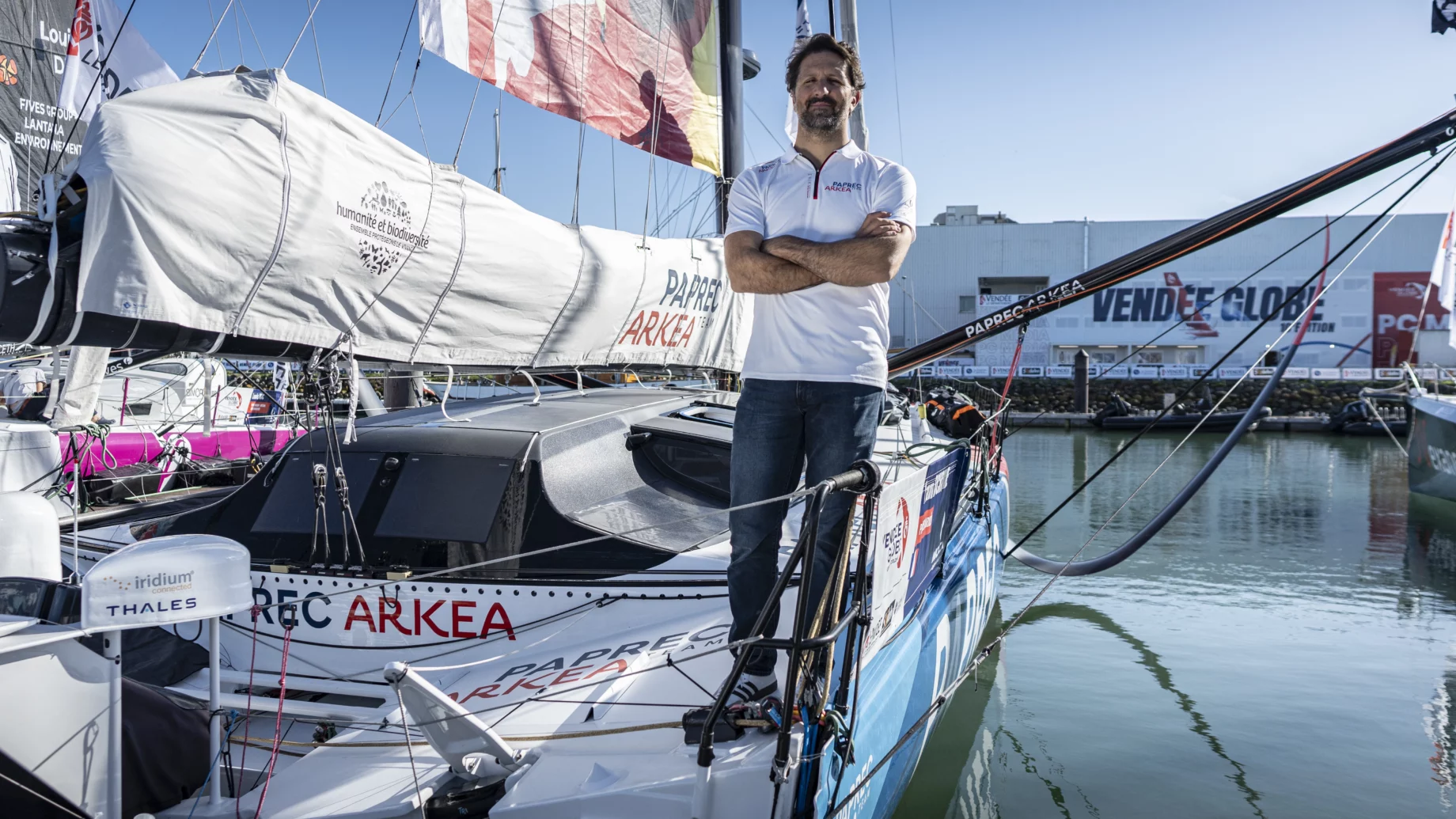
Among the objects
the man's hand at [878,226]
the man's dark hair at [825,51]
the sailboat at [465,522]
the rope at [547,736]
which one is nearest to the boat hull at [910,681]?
the sailboat at [465,522]

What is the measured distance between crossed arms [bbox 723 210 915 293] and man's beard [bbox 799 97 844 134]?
29 cm

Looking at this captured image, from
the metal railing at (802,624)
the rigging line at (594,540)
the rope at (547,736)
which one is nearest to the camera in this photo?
the metal railing at (802,624)

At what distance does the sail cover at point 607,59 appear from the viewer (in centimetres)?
430

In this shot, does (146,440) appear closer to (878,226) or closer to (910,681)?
(910,681)

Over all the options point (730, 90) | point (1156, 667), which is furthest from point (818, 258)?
point (1156, 667)

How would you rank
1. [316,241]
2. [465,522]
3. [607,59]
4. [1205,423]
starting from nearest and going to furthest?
[316,241], [465,522], [607,59], [1205,423]

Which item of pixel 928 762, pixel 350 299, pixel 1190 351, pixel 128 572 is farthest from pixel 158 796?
pixel 1190 351

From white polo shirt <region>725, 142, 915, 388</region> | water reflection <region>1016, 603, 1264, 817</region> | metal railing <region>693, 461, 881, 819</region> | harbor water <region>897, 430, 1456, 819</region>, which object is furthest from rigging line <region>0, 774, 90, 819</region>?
water reflection <region>1016, 603, 1264, 817</region>

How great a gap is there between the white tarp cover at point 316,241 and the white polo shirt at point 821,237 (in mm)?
1244

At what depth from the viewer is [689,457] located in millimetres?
4340

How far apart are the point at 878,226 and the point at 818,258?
0.18 meters

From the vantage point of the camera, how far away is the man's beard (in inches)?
100

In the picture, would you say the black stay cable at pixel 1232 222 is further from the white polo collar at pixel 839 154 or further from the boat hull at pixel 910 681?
the white polo collar at pixel 839 154

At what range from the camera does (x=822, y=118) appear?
2547mm
